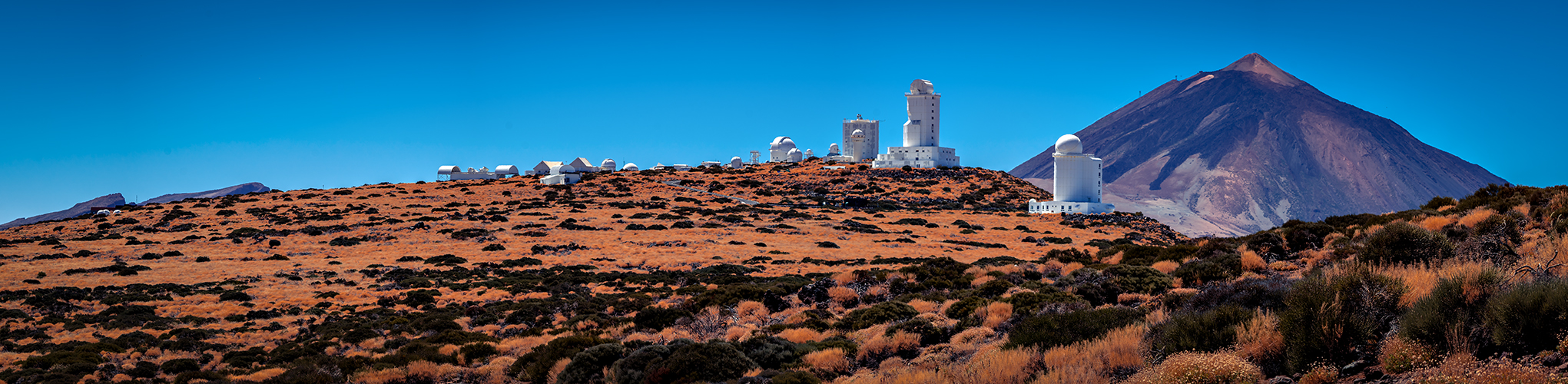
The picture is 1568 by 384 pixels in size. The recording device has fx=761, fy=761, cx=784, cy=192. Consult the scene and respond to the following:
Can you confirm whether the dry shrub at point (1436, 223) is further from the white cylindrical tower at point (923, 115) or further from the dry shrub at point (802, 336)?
the white cylindrical tower at point (923, 115)

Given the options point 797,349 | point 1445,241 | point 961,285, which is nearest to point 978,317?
point 797,349

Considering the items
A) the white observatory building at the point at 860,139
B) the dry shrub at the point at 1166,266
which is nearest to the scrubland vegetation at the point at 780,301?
the dry shrub at the point at 1166,266

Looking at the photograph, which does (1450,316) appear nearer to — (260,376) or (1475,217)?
(1475,217)

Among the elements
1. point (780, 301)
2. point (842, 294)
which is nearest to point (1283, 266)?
point (842, 294)

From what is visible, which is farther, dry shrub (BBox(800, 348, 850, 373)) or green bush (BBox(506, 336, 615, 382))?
green bush (BBox(506, 336, 615, 382))

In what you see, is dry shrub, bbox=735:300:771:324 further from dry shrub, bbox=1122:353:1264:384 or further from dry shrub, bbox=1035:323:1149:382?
dry shrub, bbox=1122:353:1264:384

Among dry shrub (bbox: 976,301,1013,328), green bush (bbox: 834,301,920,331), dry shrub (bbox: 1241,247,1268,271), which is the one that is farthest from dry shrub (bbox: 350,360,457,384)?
dry shrub (bbox: 1241,247,1268,271)

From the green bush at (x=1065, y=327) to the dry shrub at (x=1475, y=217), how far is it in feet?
24.0

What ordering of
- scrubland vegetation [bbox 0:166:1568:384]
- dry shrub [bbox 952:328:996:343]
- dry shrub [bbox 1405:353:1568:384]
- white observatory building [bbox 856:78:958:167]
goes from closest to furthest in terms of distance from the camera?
dry shrub [bbox 1405:353:1568:384] → scrubland vegetation [bbox 0:166:1568:384] → dry shrub [bbox 952:328:996:343] → white observatory building [bbox 856:78:958:167]

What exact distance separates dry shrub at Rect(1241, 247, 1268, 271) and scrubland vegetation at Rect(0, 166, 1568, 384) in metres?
0.03

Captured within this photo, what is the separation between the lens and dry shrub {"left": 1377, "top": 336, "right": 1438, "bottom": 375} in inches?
240

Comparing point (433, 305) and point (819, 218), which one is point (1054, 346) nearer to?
point (433, 305)

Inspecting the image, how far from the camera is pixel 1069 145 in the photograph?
56375 millimetres

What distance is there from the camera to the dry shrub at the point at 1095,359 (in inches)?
281
